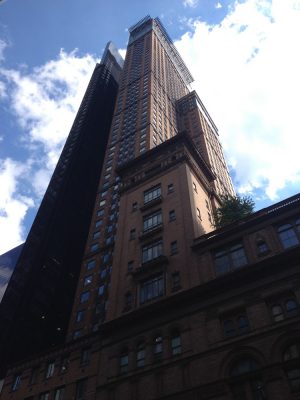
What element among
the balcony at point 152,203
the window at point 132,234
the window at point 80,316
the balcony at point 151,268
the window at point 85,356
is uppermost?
the window at point 80,316

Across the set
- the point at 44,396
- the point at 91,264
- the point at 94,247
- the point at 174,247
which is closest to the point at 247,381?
the point at 174,247

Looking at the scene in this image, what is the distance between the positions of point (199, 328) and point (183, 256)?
8.07 meters

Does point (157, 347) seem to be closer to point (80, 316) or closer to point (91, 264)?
point (80, 316)

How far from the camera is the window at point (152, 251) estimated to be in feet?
133

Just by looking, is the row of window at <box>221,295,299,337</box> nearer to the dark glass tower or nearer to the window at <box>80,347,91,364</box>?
the window at <box>80,347,91,364</box>

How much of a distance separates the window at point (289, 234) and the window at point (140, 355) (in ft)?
43.2

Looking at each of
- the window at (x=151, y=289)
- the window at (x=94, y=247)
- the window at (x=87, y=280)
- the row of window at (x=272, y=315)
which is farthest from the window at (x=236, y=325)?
the window at (x=94, y=247)

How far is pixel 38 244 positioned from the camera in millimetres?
87500

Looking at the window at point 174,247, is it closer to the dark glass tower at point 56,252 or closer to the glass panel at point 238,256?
the glass panel at point 238,256

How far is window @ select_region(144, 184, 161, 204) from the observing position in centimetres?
4816

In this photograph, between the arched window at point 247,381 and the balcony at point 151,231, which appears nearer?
the arched window at point 247,381

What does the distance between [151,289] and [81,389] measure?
9.78m

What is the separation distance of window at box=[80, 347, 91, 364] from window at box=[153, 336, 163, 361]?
7.82 metres

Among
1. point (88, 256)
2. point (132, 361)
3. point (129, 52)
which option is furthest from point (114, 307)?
point (129, 52)
